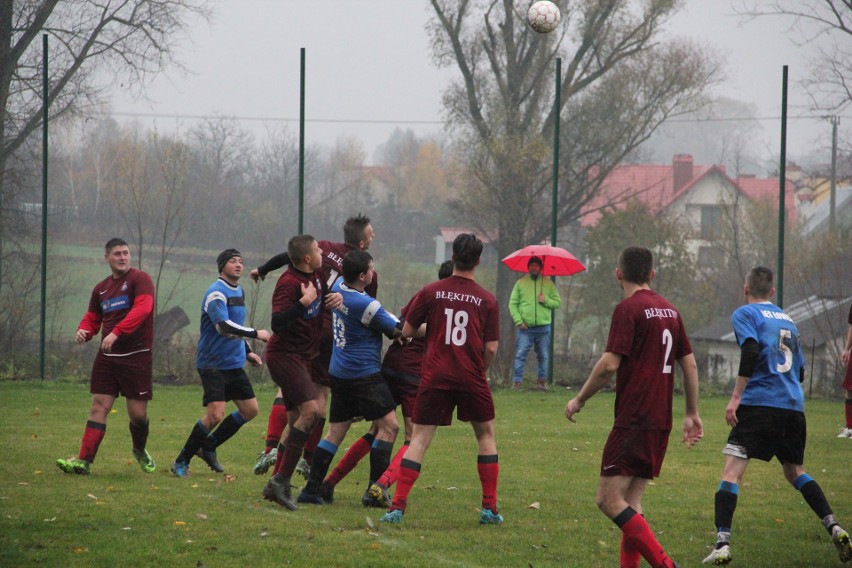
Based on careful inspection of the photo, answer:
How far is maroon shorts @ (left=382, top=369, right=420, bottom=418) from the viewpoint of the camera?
7.86 m

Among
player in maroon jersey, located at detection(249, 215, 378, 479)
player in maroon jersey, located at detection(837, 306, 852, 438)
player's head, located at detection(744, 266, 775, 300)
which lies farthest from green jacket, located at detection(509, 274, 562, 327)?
player's head, located at detection(744, 266, 775, 300)

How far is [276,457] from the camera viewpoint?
8.35m

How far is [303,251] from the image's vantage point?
24.5 feet

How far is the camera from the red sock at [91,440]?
329 inches

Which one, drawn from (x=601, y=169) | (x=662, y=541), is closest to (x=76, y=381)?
(x=662, y=541)

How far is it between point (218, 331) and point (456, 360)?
110 inches

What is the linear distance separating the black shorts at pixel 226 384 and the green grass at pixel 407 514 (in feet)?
2.22

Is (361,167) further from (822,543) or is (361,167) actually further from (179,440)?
(822,543)

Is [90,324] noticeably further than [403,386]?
Yes

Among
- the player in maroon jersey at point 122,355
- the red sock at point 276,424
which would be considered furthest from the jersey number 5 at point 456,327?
the player in maroon jersey at point 122,355

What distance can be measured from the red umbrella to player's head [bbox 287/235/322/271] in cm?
790

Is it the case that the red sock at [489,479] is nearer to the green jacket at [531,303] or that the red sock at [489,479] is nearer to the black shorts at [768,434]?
the black shorts at [768,434]

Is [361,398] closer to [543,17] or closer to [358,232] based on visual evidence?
[358,232]

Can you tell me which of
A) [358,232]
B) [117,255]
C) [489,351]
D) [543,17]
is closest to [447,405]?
[489,351]
